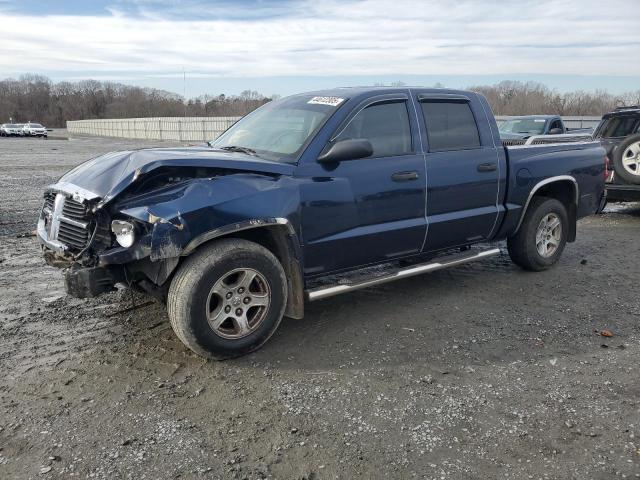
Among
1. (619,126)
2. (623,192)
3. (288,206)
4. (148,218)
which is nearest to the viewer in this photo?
(148,218)

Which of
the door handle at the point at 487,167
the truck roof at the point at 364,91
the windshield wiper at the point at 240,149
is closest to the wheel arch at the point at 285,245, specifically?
the windshield wiper at the point at 240,149

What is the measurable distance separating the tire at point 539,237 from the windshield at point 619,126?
444 centimetres

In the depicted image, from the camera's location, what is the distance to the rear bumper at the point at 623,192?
9016mm

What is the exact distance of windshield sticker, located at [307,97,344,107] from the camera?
4680 millimetres

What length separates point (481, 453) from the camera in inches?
116

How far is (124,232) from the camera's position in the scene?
12.0ft

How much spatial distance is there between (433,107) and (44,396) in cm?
396

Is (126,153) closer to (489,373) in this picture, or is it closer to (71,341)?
(71,341)

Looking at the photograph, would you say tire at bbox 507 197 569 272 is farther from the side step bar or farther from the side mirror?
the side mirror

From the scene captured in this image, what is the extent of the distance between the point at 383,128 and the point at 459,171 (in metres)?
0.89

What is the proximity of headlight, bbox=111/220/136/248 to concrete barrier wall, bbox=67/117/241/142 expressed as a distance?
33.1 m

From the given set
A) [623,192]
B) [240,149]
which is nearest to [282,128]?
[240,149]

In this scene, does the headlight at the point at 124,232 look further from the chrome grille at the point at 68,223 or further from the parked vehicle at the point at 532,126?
the parked vehicle at the point at 532,126

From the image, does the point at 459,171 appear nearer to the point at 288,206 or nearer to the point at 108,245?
the point at 288,206
